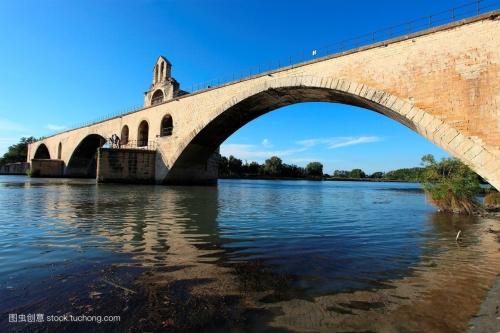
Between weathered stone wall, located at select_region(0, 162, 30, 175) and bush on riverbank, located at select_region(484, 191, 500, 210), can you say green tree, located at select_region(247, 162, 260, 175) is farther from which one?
bush on riverbank, located at select_region(484, 191, 500, 210)

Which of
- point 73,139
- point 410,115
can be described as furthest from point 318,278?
point 73,139

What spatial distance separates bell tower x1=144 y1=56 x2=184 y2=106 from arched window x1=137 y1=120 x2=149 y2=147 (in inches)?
129

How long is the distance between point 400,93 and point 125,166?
2876 centimetres

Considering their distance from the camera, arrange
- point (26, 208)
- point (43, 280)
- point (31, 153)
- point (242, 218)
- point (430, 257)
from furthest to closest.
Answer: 1. point (31, 153)
2. point (26, 208)
3. point (242, 218)
4. point (430, 257)
5. point (43, 280)

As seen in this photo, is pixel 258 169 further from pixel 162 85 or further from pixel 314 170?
pixel 162 85

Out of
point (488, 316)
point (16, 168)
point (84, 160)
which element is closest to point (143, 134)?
point (84, 160)

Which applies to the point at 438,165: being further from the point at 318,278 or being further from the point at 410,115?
the point at 318,278

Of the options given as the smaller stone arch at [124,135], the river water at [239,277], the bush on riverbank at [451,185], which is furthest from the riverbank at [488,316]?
the smaller stone arch at [124,135]

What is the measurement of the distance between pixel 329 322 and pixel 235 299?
1227 mm

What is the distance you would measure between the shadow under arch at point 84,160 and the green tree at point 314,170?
270 feet

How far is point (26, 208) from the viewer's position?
13.5 metres

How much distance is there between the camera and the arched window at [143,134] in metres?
43.8

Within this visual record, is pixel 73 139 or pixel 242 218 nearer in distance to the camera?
pixel 242 218

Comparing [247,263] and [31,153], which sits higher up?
[31,153]
